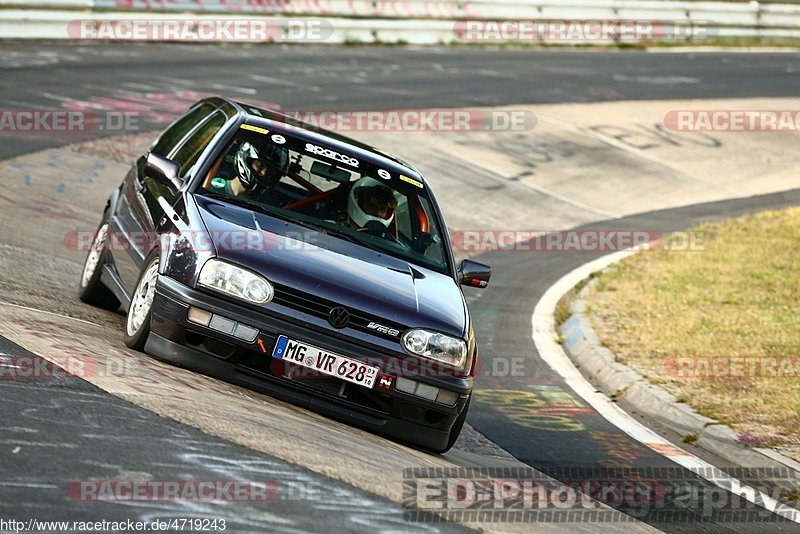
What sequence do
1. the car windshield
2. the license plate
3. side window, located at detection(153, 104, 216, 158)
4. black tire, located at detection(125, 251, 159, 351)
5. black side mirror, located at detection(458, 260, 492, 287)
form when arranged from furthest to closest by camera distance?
side window, located at detection(153, 104, 216, 158) → black side mirror, located at detection(458, 260, 492, 287) → the car windshield → black tire, located at detection(125, 251, 159, 351) → the license plate

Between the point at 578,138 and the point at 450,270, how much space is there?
13.9 m

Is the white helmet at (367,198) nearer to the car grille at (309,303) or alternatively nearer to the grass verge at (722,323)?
the car grille at (309,303)

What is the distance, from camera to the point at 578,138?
69.5ft

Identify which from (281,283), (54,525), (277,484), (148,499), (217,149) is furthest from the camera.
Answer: (217,149)

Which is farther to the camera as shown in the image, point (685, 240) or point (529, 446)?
point (685, 240)

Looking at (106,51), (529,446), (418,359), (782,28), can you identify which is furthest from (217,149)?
(782,28)

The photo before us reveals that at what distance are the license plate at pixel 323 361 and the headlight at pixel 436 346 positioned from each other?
25cm

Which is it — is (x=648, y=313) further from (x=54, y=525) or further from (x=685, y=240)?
(x=54, y=525)

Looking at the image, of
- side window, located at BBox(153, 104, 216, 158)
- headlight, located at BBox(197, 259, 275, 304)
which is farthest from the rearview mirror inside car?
headlight, located at BBox(197, 259, 275, 304)

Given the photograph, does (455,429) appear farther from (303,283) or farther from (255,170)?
(255,170)

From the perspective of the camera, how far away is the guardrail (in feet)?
76.0

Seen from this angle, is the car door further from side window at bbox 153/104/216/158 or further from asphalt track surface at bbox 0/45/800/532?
asphalt track surface at bbox 0/45/800/532

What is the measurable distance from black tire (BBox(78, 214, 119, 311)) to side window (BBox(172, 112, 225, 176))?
808 mm

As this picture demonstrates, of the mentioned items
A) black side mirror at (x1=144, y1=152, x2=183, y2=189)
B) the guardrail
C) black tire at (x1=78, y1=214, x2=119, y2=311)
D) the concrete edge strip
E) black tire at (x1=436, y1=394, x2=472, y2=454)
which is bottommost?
the concrete edge strip
